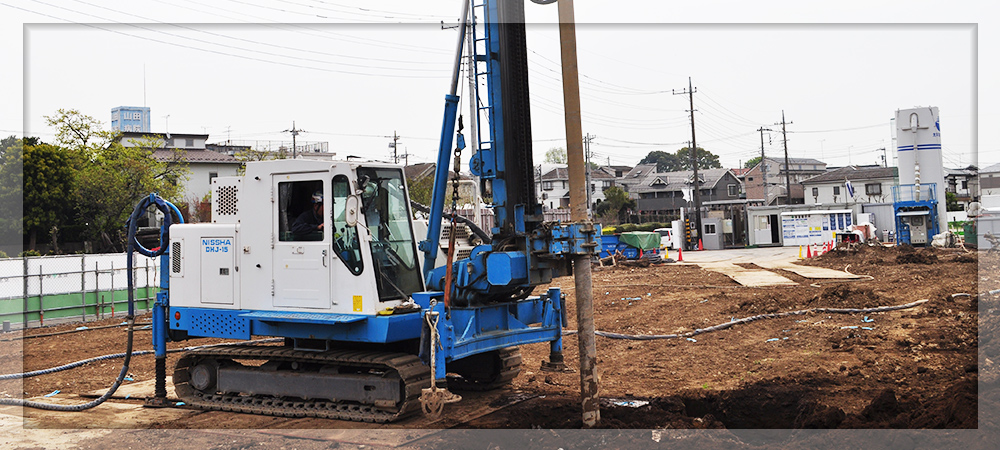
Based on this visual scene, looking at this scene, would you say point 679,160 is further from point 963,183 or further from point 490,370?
point 490,370

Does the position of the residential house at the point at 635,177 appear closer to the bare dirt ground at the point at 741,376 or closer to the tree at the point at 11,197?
the tree at the point at 11,197

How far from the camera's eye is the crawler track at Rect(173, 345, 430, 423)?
8.80 m

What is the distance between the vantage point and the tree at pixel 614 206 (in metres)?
77.1

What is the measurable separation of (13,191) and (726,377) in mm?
38586

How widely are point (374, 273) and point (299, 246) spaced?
3.66ft

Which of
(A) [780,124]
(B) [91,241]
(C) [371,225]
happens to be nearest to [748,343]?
(C) [371,225]

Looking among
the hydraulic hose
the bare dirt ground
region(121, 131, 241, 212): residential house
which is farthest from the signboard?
the hydraulic hose

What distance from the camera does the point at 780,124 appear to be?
78.4 meters

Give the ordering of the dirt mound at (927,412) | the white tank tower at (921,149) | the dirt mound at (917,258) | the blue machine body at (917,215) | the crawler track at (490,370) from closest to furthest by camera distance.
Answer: the dirt mound at (927,412)
the crawler track at (490,370)
the dirt mound at (917,258)
the blue machine body at (917,215)
the white tank tower at (921,149)

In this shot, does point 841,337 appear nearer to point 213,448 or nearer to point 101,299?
point 213,448

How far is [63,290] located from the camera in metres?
21.3

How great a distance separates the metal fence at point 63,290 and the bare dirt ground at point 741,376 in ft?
3.71

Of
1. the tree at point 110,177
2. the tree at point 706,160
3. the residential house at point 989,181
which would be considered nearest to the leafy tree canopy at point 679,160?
the tree at point 706,160

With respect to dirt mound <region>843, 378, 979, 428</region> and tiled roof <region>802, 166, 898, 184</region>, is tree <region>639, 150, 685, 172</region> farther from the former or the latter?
dirt mound <region>843, 378, 979, 428</region>
